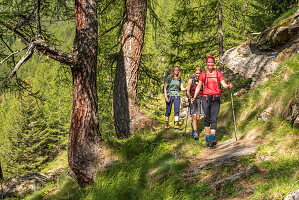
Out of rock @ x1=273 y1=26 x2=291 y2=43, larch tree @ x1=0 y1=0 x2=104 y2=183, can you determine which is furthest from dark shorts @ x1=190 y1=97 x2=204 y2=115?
rock @ x1=273 y1=26 x2=291 y2=43

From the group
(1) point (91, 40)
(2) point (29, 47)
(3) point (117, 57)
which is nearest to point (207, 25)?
(3) point (117, 57)

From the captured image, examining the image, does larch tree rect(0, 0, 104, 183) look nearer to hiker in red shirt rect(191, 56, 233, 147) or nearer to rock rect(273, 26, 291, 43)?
hiker in red shirt rect(191, 56, 233, 147)

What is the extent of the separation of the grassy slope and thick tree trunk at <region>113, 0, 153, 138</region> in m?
0.52

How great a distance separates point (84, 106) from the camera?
4688 mm

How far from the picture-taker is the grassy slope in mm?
2879

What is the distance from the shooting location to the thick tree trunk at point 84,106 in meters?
4.68

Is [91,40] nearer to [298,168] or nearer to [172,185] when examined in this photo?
[172,185]

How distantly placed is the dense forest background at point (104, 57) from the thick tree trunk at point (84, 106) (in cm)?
77

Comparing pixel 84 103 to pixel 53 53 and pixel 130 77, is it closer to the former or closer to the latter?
pixel 53 53

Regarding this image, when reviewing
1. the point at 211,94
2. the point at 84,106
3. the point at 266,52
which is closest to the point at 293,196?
the point at 211,94

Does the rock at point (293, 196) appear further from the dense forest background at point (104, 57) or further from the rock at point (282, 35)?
the rock at point (282, 35)

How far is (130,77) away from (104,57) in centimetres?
126

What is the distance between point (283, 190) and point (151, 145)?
3227 mm

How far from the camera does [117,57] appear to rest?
21.8 feet
